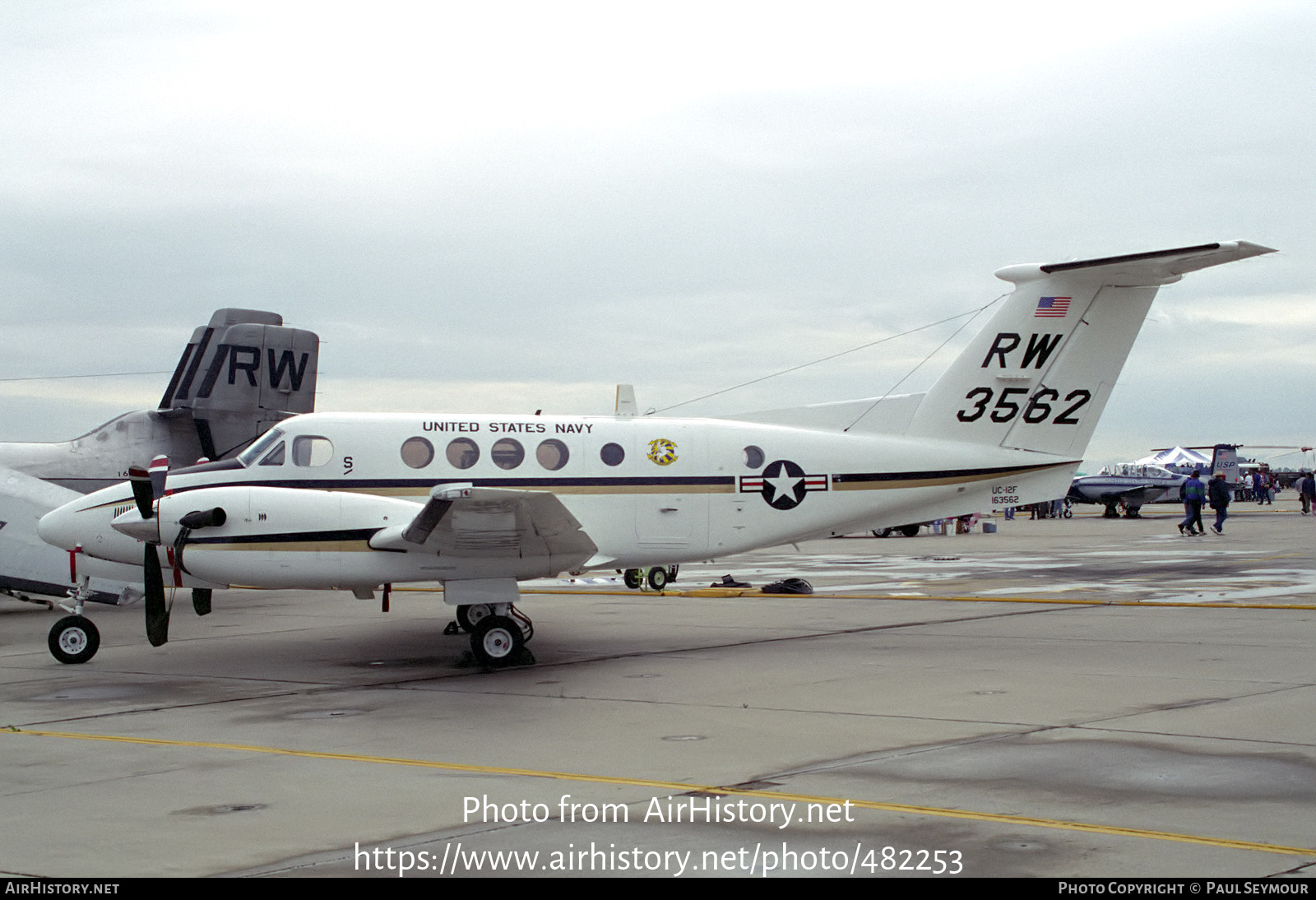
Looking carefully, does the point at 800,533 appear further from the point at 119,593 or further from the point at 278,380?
the point at 278,380

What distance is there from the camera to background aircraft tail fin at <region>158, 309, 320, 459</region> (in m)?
21.9

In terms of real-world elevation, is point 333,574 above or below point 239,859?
above

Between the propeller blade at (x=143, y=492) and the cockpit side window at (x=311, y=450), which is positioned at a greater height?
the cockpit side window at (x=311, y=450)

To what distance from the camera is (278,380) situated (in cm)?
2273

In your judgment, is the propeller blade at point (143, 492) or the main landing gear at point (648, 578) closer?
the propeller blade at point (143, 492)

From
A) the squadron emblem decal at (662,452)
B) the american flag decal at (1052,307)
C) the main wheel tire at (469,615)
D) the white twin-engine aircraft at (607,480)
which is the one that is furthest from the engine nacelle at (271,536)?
the american flag decal at (1052,307)

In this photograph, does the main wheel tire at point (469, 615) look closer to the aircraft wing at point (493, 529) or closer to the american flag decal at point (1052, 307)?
the aircraft wing at point (493, 529)

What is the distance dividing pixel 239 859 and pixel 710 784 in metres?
2.67

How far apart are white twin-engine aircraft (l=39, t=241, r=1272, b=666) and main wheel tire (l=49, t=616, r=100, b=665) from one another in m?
0.02

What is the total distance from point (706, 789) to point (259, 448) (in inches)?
319

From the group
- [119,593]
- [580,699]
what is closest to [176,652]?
[119,593]

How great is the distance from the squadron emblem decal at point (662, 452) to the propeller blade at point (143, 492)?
5416mm

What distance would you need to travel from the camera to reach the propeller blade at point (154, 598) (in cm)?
1183

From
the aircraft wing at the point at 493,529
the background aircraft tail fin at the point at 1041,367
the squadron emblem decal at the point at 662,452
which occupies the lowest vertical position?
the aircraft wing at the point at 493,529
